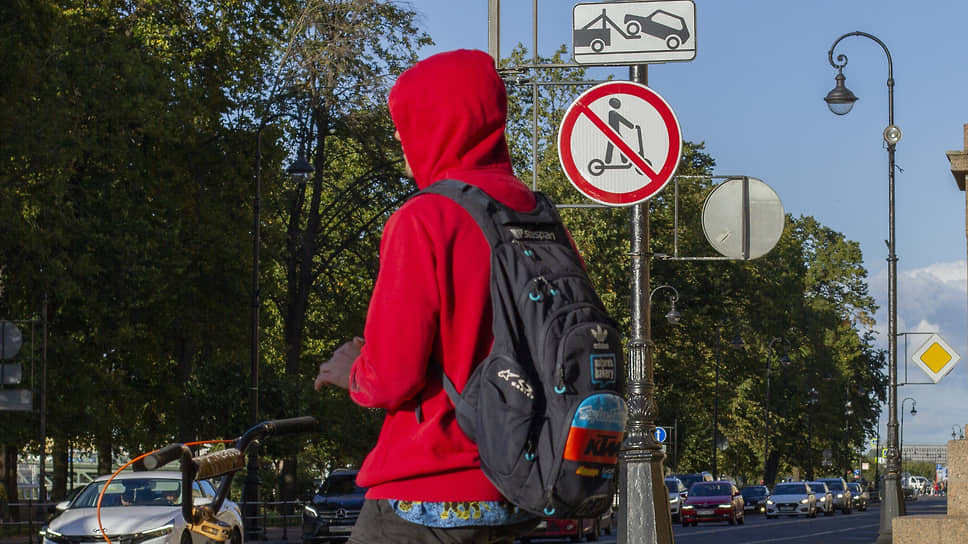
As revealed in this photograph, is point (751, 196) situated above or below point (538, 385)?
above

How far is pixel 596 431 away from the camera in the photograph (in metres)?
2.91

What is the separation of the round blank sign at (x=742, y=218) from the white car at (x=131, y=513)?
867cm

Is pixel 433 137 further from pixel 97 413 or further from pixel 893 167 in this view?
pixel 97 413

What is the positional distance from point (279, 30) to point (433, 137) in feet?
123

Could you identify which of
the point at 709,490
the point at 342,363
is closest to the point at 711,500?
the point at 709,490

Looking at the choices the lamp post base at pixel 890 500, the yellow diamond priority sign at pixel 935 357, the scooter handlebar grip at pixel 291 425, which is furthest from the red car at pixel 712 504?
the scooter handlebar grip at pixel 291 425

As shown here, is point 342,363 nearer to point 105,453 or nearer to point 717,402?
point 105,453

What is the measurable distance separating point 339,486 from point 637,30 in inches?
919

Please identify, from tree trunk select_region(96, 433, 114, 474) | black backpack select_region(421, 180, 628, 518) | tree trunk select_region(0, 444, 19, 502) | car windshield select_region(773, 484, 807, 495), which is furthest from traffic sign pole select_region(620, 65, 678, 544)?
car windshield select_region(773, 484, 807, 495)

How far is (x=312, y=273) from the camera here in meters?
44.8

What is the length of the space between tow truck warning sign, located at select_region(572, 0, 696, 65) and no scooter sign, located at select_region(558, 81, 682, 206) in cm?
19

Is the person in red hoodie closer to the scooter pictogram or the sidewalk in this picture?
the scooter pictogram

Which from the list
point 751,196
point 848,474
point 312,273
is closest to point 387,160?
point 312,273

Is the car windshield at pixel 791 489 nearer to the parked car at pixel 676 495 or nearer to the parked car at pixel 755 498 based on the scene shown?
the parked car at pixel 755 498
